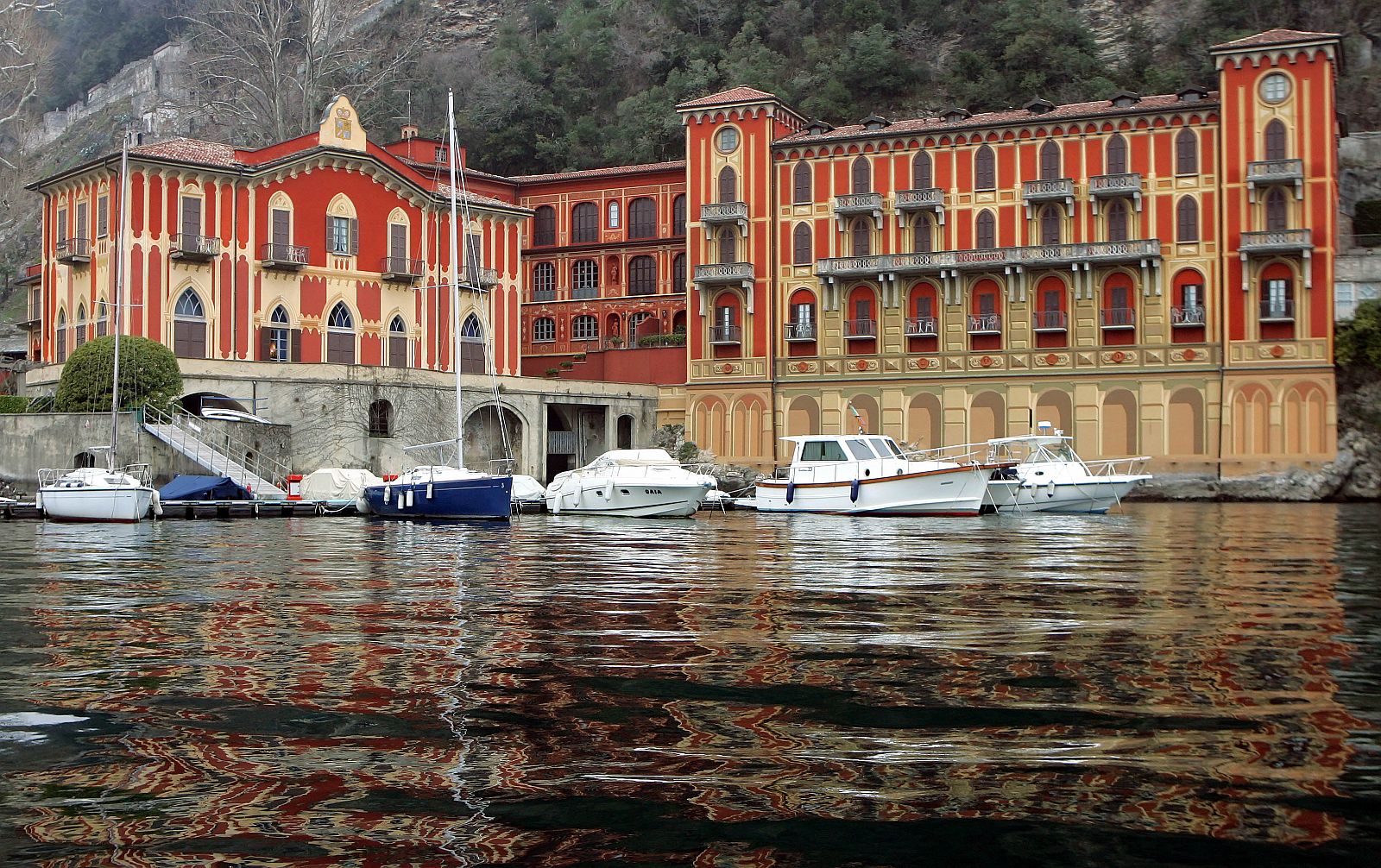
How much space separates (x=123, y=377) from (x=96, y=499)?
10.00 metres

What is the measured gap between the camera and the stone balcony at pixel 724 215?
60500mm

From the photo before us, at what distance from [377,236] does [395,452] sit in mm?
11203

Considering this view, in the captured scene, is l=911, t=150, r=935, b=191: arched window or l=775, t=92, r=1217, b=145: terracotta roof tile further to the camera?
l=911, t=150, r=935, b=191: arched window

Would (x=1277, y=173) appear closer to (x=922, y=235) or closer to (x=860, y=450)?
(x=922, y=235)

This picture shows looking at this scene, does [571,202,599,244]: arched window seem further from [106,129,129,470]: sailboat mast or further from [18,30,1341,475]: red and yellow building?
[106,129,129,470]: sailboat mast

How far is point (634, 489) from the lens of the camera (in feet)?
135

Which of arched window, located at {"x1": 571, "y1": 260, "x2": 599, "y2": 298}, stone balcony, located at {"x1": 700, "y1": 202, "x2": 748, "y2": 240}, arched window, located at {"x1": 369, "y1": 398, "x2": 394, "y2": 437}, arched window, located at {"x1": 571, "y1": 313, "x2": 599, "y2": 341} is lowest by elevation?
arched window, located at {"x1": 369, "y1": 398, "x2": 394, "y2": 437}

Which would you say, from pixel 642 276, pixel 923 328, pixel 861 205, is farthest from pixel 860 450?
pixel 642 276

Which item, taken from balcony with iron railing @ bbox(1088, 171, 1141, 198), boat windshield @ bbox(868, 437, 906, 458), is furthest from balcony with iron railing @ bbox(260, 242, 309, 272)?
balcony with iron railing @ bbox(1088, 171, 1141, 198)

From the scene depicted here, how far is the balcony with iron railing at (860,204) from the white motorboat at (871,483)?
19372mm

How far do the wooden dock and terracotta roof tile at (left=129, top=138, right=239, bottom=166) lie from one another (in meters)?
15.7

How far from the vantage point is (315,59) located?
72125mm

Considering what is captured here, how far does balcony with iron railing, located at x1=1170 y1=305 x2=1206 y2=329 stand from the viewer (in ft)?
181

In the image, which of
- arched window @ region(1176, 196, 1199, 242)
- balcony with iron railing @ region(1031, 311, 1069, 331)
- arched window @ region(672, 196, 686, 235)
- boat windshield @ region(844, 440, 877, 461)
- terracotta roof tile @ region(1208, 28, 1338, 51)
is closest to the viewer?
boat windshield @ region(844, 440, 877, 461)
